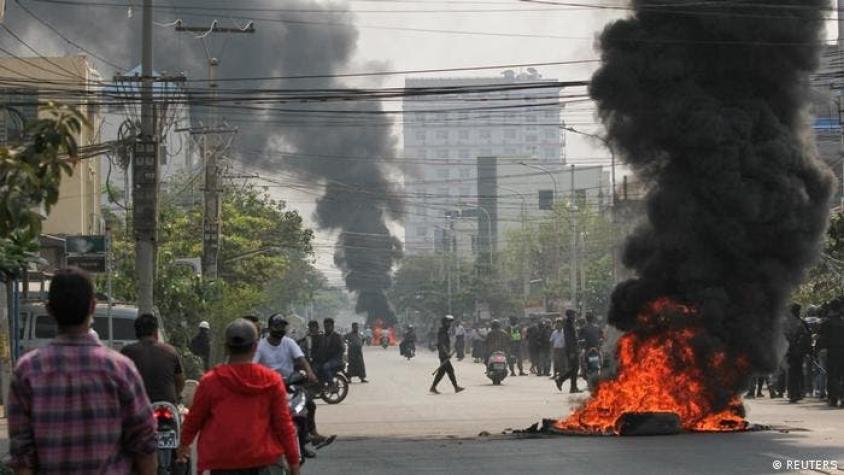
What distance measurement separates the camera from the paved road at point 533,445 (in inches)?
516

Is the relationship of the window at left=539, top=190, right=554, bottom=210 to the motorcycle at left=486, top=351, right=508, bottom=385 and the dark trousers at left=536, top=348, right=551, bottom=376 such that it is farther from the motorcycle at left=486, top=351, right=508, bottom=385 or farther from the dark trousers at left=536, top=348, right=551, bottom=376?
the motorcycle at left=486, top=351, right=508, bottom=385

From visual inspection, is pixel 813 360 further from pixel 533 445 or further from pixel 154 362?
pixel 154 362

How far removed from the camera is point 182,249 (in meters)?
41.8

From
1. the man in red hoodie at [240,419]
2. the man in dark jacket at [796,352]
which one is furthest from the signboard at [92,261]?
the man in red hoodie at [240,419]

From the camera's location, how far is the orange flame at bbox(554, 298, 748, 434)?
1716 centimetres

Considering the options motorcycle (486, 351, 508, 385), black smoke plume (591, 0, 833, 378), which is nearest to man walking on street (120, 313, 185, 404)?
black smoke plume (591, 0, 833, 378)

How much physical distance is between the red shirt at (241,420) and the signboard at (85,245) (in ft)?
49.5

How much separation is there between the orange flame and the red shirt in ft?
33.4

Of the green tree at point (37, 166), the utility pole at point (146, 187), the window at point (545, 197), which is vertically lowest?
the green tree at point (37, 166)

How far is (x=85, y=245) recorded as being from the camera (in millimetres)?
21828

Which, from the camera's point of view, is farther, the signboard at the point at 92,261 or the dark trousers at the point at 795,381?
the dark trousers at the point at 795,381

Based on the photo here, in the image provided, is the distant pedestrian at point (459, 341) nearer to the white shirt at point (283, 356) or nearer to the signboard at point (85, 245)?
the signboard at point (85, 245)

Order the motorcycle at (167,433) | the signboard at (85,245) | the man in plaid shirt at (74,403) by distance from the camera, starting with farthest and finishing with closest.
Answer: the signboard at (85,245) < the motorcycle at (167,433) < the man in plaid shirt at (74,403)

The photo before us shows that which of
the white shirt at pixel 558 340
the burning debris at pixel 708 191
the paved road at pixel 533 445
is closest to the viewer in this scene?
the paved road at pixel 533 445
